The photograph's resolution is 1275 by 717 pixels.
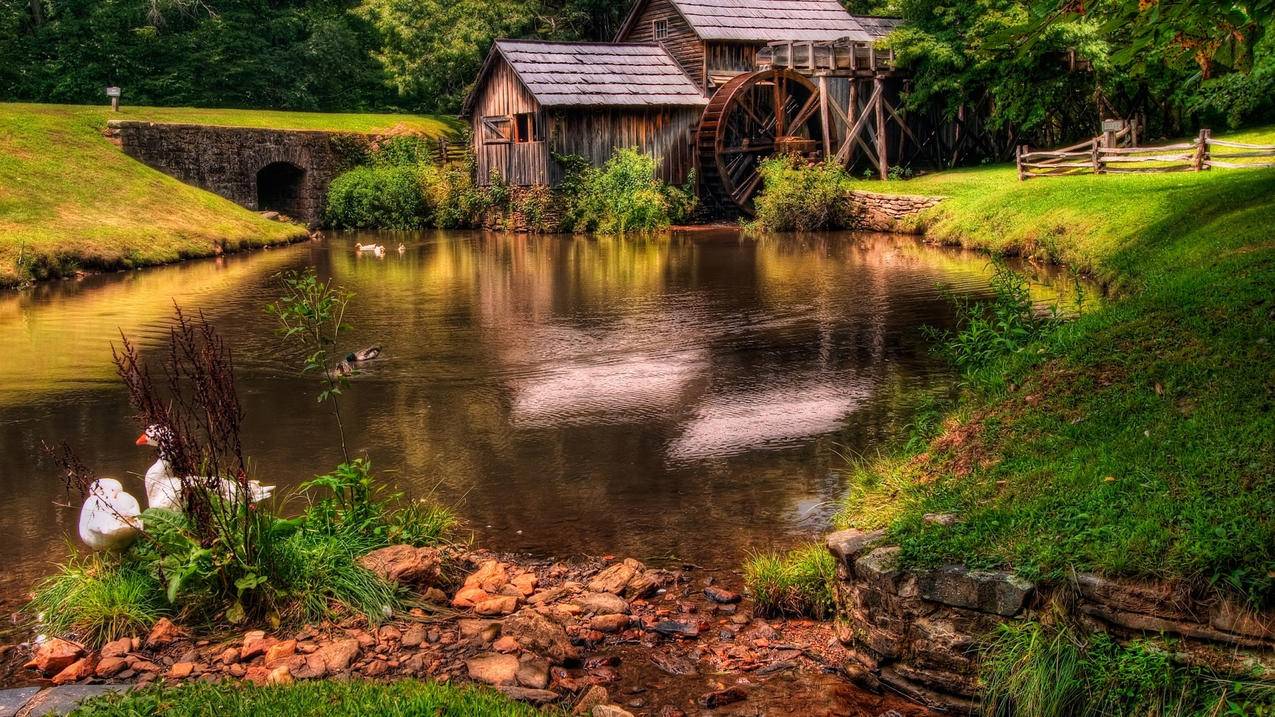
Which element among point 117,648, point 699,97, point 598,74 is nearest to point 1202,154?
point 699,97

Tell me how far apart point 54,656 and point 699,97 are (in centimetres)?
2983

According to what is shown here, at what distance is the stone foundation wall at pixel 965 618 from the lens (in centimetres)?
469

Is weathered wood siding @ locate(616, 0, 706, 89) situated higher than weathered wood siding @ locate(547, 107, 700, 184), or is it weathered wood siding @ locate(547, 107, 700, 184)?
weathered wood siding @ locate(616, 0, 706, 89)

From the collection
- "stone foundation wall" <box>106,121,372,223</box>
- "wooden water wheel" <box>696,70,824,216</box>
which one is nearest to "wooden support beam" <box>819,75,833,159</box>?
"wooden water wheel" <box>696,70,824,216</box>

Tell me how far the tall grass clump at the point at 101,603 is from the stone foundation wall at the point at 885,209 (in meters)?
23.4

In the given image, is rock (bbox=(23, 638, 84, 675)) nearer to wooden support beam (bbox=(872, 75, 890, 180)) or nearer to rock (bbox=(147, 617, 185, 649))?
rock (bbox=(147, 617, 185, 649))

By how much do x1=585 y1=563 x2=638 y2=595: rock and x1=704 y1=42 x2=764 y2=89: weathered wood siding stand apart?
28.7 m

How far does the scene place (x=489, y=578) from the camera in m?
6.68

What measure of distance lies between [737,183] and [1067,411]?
28288 millimetres

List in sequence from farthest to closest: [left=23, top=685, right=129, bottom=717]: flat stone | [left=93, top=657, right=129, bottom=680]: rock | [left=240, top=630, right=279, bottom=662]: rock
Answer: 1. [left=240, top=630, right=279, bottom=662]: rock
2. [left=93, top=657, right=129, bottom=680]: rock
3. [left=23, top=685, right=129, bottom=717]: flat stone

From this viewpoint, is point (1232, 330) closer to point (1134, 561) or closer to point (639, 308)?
point (1134, 561)

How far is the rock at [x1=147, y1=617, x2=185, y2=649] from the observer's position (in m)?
5.84

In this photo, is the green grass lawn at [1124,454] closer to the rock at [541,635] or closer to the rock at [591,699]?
the rock at [591,699]

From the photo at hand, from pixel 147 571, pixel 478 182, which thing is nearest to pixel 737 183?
pixel 478 182
